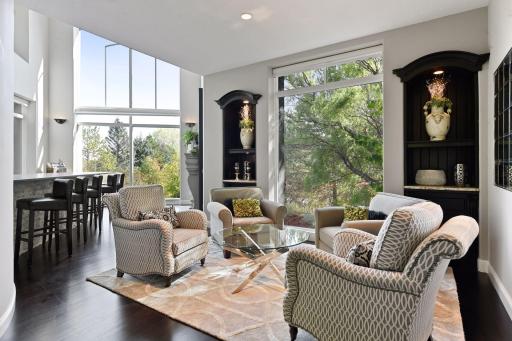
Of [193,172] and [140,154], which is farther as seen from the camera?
[140,154]

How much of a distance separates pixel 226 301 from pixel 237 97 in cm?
381

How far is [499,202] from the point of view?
3047 mm

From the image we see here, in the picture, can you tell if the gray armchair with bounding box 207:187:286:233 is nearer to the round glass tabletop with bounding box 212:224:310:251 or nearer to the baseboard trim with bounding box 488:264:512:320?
the round glass tabletop with bounding box 212:224:310:251

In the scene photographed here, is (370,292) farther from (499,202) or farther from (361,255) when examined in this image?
(499,202)

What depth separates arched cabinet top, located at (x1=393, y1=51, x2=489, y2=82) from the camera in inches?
140

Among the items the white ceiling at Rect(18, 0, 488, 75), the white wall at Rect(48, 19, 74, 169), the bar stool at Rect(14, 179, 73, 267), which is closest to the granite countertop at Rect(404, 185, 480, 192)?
the white ceiling at Rect(18, 0, 488, 75)

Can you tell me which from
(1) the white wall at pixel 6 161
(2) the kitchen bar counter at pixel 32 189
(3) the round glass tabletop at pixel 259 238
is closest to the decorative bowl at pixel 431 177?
(3) the round glass tabletop at pixel 259 238

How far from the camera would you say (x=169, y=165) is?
9328 millimetres

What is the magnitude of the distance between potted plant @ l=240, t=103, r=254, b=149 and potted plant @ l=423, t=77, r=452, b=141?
2.83 meters

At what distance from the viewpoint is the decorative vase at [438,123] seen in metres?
3.82

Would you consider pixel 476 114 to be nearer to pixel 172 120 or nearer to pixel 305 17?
pixel 305 17

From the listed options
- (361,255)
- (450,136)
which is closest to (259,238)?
(361,255)

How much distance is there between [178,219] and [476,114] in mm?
3708

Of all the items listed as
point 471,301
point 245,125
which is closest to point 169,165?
point 245,125
